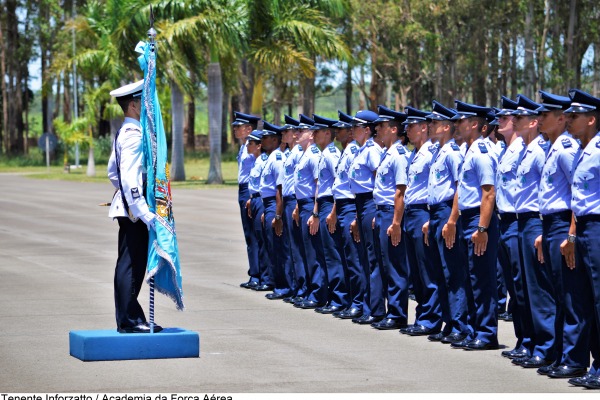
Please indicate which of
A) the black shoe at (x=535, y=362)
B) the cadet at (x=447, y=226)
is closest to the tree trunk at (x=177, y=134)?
the cadet at (x=447, y=226)

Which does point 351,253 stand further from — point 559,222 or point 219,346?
point 559,222

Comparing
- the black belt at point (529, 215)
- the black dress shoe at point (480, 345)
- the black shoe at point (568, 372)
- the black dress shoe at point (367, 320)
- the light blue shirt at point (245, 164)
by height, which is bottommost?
the black dress shoe at point (367, 320)

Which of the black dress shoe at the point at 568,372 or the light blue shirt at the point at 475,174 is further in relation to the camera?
the light blue shirt at the point at 475,174

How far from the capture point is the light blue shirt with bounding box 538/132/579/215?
29.2 ft

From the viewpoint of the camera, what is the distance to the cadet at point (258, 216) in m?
14.6

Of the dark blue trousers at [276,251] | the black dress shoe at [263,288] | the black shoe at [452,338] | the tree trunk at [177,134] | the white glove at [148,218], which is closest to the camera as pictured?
the white glove at [148,218]

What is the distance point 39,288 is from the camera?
582 inches

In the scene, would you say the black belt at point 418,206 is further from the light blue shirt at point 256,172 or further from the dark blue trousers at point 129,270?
the light blue shirt at point 256,172

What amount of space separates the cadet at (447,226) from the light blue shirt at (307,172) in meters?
2.41

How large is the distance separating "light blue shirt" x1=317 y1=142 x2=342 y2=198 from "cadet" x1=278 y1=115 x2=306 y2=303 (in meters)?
0.65

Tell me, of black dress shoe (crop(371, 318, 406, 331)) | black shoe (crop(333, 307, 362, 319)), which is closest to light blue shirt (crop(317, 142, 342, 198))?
black shoe (crop(333, 307, 362, 319))

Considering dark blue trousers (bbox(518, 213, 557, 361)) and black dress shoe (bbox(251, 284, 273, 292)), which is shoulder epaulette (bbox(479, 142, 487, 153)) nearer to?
dark blue trousers (bbox(518, 213, 557, 361))

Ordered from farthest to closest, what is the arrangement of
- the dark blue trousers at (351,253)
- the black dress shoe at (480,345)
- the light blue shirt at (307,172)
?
the light blue shirt at (307,172) → the dark blue trousers at (351,253) → the black dress shoe at (480,345)

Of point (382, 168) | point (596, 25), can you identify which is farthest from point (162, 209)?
point (596, 25)
